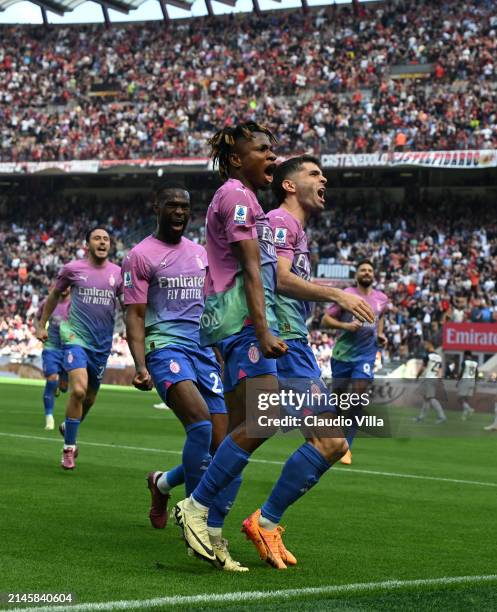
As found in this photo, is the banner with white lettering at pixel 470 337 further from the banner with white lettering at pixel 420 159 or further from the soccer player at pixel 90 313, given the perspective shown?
the soccer player at pixel 90 313

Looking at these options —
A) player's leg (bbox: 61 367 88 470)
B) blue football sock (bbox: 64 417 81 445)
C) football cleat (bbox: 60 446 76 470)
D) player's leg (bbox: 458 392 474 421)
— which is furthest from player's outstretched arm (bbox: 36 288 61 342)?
player's leg (bbox: 458 392 474 421)

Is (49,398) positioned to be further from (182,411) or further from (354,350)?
(182,411)

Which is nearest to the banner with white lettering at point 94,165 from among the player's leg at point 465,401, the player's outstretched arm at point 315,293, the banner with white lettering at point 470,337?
the banner with white lettering at point 470,337

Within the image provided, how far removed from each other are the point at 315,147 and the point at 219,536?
3693 cm

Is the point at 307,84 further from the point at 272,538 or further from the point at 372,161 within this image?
the point at 272,538

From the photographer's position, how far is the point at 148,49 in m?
52.0

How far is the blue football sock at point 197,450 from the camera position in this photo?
7105 mm

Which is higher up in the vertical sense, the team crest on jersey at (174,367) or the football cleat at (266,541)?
the team crest on jersey at (174,367)

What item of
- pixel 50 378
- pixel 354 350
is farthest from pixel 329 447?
pixel 50 378

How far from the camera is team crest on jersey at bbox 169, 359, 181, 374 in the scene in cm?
732

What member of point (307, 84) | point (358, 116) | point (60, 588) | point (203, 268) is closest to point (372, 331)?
point (203, 268)

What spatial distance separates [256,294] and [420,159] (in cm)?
3443

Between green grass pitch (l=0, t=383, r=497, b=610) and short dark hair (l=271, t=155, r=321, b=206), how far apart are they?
6.99ft

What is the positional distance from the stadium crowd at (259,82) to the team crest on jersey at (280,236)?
3344 centimetres
